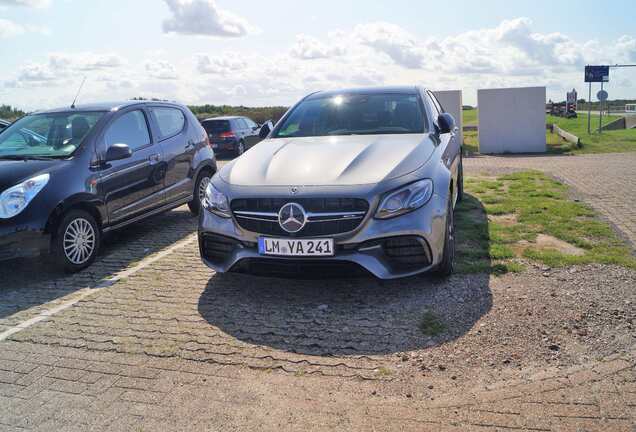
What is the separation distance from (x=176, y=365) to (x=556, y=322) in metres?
2.61

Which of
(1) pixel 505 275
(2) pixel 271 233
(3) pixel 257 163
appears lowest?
(1) pixel 505 275

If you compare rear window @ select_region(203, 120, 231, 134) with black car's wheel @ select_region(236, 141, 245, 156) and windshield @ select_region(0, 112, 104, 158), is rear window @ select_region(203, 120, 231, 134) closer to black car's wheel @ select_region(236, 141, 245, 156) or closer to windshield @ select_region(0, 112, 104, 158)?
black car's wheel @ select_region(236, 141, 245, 156)

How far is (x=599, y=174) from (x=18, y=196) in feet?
34.3

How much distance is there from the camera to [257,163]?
4.97m

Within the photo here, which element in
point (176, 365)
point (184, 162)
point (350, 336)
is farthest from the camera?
point (184, 162)

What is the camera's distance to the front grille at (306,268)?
425 cm

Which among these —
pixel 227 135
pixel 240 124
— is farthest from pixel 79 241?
pixel 240 124

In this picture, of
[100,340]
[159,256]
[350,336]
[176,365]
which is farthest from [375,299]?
[159,256]

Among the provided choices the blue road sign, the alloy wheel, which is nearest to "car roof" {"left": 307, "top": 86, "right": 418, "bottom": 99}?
the alloy wheel

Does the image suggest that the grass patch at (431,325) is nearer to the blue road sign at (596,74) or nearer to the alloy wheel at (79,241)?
the alloy wheel at (79,241)

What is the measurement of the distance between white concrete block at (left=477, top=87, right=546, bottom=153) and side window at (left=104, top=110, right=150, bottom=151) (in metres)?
12.8

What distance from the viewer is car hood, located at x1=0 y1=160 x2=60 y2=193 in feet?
17.6

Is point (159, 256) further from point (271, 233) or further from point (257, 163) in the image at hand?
point (271, 233)

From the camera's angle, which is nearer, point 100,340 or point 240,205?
point 100,340
